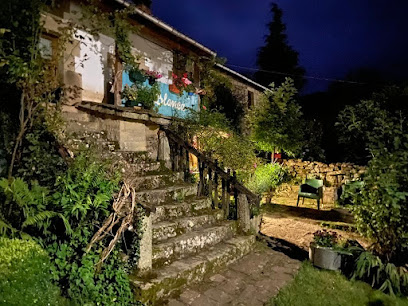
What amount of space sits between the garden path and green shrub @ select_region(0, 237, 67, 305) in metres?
1.41

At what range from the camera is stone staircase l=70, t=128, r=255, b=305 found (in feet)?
A: 11.1

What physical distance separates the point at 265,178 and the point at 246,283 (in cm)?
621

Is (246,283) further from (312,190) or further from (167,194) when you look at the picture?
(312,190)

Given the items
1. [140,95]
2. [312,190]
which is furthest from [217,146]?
[312,190]

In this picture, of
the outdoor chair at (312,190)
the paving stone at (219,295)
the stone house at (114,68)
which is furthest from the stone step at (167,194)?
the outdoor chair at (312,190)

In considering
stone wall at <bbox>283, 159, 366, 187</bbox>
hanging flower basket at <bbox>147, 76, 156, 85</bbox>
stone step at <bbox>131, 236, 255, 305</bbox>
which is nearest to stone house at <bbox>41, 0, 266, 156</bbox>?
hanging flower basket at <bbox>147, 76, 156, 85</bbox>

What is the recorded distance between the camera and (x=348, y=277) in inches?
165

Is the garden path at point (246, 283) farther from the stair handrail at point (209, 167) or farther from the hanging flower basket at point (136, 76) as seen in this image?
the hanging flower basket at point (136, 76)

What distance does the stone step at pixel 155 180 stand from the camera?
16.8ft

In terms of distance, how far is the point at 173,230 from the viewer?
430 cm

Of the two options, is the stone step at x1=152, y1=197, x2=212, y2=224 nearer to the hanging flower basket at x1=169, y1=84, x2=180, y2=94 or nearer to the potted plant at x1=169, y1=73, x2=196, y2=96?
the hanging flower basket at x1=169, y1=84, x2=180, y2=94

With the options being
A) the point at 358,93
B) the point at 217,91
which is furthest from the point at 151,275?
the point at 358,93

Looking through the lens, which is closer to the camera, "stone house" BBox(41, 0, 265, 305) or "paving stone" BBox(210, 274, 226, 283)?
"stone house" BBox(41, 0, 265, 305)

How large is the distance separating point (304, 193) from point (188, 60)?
19.2 ft
